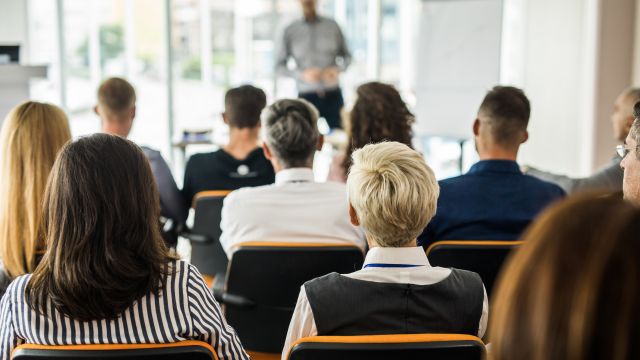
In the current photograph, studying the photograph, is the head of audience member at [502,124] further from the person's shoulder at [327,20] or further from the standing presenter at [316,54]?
the person's shoulder at [327,20]

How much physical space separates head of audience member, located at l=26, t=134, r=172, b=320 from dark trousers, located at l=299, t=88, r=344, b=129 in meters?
5.61

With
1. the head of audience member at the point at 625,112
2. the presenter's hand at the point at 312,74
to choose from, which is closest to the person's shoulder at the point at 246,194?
the head of audience member at the point at 625,112

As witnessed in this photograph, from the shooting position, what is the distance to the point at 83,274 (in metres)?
1.63

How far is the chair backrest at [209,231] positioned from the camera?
10.5 feet

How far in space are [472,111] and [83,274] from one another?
583cm

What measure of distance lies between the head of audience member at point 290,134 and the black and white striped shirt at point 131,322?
56.7 inches

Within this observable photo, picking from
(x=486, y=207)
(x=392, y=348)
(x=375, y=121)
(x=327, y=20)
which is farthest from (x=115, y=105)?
(x=327, y=20)

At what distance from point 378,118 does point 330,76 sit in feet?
11.5

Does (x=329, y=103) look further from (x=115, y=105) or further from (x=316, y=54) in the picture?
(x=115, y=105)

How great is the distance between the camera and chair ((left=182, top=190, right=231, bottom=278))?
3.19 meters

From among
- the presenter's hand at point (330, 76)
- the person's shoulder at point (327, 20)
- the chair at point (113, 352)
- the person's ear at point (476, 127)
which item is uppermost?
the person's shoulder at point (327, 20)

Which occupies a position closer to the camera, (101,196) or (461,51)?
(101,196)

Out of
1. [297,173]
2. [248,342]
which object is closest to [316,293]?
[248,342]

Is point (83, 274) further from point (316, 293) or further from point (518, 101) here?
point (518, 101)
